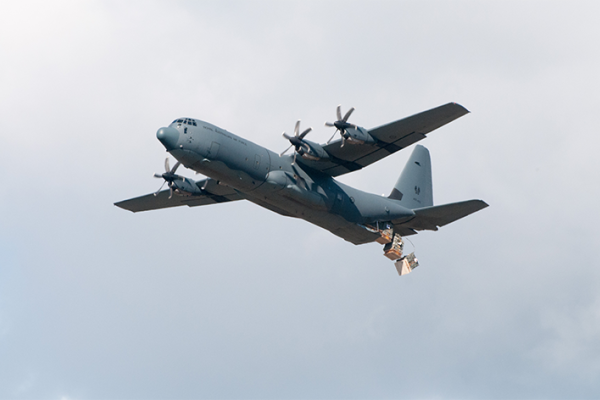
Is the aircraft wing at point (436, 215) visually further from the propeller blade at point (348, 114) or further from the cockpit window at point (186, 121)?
the cockpit window at point (186, 121)

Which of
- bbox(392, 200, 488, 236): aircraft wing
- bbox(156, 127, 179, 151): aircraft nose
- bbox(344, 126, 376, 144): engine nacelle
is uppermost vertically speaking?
bbox(344, 126, 376, 144): engine nacelle

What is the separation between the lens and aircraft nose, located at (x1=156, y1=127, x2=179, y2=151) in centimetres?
3506

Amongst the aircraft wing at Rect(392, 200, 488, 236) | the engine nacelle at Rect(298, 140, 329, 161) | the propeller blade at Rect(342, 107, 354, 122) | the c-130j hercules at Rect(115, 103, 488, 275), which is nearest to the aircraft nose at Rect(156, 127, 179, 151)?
the c-130j hercules at Rect(115, 103, 488, 275)

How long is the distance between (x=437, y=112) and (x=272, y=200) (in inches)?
360

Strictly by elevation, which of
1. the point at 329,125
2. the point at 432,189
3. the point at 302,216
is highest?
the point at 432,189

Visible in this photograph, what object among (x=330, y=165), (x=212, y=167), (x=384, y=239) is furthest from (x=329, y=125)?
(x=384, y=239)

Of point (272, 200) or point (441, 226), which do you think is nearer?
point (272, 200)

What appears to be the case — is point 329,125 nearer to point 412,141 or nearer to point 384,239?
point 412,141

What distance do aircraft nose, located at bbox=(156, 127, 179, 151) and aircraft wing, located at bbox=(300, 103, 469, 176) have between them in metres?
7.06

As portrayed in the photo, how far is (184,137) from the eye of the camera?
35281 mm

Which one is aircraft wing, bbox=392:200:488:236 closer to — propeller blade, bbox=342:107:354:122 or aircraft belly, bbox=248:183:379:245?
aircraft belly, bbox=248:183:379:245

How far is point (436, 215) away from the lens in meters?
42.4

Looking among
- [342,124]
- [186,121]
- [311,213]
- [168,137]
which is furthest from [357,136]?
[168,137]

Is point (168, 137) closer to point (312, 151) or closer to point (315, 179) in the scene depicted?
point (312, 151)
